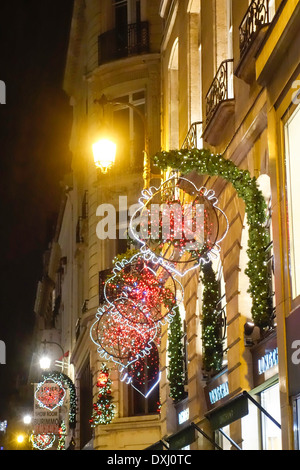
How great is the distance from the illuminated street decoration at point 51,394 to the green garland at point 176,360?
20.4 meters

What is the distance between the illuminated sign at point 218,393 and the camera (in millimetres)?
18484

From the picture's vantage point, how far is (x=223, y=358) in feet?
64.8

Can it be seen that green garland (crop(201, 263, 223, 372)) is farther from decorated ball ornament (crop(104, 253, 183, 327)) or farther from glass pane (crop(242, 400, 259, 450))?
glass pane (crop(242, 400, 259, 450))

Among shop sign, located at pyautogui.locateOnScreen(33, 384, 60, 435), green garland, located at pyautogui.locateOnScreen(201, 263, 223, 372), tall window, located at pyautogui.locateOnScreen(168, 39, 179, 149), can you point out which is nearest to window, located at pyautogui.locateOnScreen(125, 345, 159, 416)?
tall window, located at pyautogui.locateOnScreen(168, 39, 179, 149)

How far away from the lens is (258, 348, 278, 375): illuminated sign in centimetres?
1524

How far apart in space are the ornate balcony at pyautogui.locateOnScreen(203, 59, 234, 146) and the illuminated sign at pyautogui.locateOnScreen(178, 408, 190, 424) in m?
6.30

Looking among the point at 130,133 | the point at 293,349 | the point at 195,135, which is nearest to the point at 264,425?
the point at 293,349

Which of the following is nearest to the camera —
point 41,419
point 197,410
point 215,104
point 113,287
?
point 215,104

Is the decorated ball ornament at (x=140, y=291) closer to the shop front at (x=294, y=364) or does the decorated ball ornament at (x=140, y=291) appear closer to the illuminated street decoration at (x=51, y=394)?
the shop front at (x=294, y=364)

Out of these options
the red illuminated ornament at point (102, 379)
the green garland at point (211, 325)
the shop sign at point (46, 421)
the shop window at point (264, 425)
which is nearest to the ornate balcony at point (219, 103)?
the green garland at point (211, 325)
